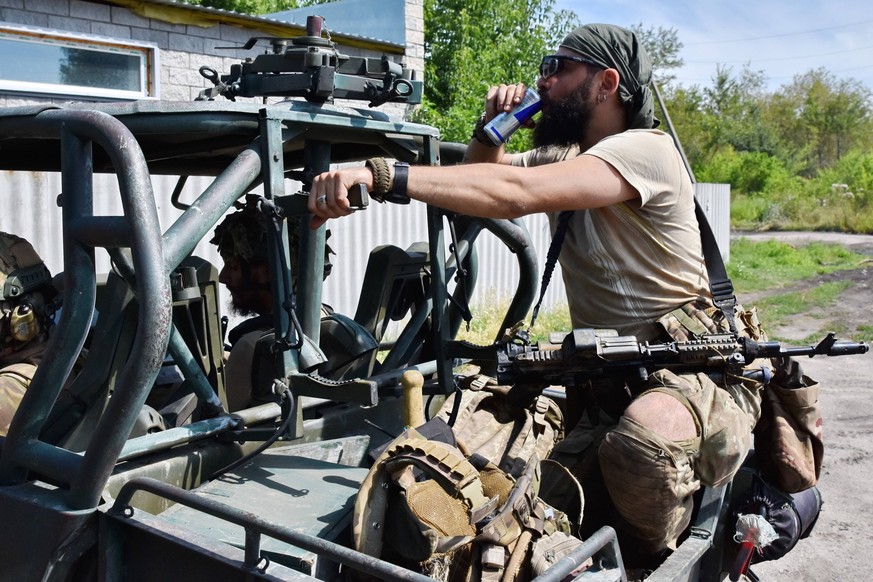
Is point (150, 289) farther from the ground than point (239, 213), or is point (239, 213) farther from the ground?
point (239, 213)

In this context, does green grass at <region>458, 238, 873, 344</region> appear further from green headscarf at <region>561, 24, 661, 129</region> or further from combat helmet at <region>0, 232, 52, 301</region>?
combat helmet at <region>0, 232, 52, 301</region>

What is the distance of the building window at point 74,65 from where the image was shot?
9.29 m

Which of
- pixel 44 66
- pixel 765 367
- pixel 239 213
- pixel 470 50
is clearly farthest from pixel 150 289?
pixel 470 50

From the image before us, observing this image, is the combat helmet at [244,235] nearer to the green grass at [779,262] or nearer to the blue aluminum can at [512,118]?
the blue aluminum can at [512,118]

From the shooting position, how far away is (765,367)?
3.01 meters

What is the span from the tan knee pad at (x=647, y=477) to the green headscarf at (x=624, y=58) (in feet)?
3.69

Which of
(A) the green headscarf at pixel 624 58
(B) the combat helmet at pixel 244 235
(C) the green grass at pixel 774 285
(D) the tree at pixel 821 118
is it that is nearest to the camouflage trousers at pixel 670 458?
(A) the green headscarf at pixel 624 58

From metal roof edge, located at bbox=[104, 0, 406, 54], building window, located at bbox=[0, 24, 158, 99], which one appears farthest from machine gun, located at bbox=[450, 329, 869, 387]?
building window, located at bbox=[0, 24, 158, 99]

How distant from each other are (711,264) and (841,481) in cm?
366

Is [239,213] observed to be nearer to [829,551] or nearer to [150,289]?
[150,289]

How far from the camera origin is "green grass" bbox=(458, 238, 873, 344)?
10812 mm

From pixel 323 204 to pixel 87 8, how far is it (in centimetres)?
837

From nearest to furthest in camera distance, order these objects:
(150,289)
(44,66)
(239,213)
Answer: (150,289)
(239,213)
(44,66)

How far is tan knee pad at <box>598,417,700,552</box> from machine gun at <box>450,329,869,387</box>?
0.75ft
